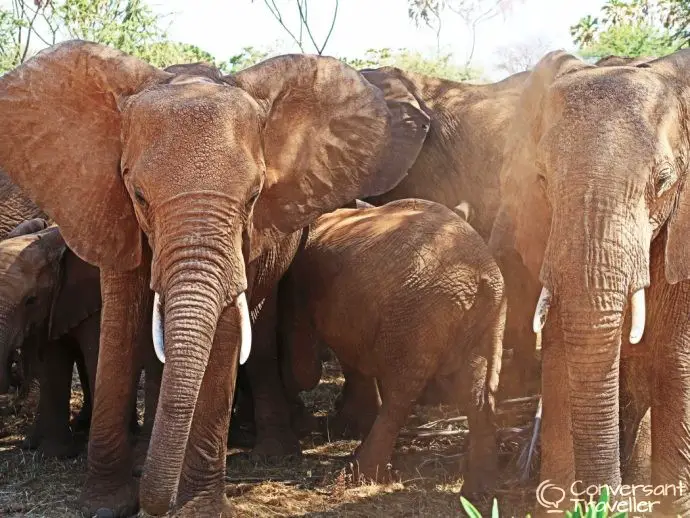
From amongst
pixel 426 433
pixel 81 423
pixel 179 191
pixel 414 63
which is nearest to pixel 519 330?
pixel 426 433

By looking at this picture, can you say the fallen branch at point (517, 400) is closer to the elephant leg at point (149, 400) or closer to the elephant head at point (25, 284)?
the elephant leg at point (149, 400)

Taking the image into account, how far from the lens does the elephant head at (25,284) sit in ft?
20.0

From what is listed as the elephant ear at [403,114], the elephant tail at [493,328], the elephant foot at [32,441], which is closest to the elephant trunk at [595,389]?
the elephant tail at [493,328]

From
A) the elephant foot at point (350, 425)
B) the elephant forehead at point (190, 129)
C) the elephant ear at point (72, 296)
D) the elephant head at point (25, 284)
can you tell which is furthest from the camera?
the elephant foot at point (350, 425)

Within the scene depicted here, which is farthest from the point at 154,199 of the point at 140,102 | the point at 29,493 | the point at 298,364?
the point at 298,364

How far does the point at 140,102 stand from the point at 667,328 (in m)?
2.43

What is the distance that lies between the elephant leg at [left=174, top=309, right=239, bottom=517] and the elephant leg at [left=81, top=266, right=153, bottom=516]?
1.47 ft

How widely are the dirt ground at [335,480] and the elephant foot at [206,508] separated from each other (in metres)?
0.15

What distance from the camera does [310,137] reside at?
215 inches

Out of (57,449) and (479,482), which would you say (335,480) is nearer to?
(479,482)

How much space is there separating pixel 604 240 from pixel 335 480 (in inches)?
90.9

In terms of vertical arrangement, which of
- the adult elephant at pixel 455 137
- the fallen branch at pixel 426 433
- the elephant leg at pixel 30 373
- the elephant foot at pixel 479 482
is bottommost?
the elephant foot at pixel 479 482

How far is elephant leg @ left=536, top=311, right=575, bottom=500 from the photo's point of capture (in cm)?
484

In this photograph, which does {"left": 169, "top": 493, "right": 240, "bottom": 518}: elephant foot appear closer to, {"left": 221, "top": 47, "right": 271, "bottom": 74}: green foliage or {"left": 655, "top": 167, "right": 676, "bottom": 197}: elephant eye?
{"left": 655, "top": 167, "right": 676, "bottom": 197}: elephant eye
